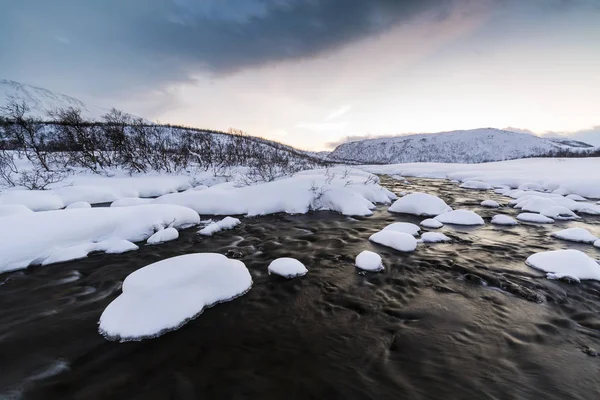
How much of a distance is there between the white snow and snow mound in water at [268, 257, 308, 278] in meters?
4.32

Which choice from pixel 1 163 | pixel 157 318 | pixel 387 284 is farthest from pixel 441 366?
pixel 1 163

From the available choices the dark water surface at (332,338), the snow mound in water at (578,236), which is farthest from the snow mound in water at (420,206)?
the dark water surface at (332,338)

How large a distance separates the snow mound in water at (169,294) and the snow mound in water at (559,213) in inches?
423

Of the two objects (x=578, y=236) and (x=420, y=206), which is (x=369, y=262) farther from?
(x=578, y=236)

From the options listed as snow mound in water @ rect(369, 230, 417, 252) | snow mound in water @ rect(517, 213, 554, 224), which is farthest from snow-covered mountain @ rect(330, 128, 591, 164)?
snow mound in water @ rect(369, 230, 417, 252)

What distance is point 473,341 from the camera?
10.4ft

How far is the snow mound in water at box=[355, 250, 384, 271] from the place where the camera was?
508 cm

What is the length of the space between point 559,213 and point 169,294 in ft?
40.3

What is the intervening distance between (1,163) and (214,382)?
809 inches

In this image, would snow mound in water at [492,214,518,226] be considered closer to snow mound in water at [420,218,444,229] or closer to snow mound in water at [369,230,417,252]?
snow mound in water at [420,218,444,229]

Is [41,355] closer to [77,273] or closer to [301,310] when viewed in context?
[77,273]

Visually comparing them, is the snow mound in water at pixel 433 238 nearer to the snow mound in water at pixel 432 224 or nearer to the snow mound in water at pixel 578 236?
the snow mound in water at pixel 432 224

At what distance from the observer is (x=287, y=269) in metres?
4.92

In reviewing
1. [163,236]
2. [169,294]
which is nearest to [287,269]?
[169,294]
